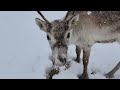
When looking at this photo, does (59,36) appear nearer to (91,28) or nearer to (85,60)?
(91,28)

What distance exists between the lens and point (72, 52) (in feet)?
19.2

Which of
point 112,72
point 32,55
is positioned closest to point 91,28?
point 112,72

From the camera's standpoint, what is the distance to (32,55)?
5684mm

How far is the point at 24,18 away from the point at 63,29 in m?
3.30

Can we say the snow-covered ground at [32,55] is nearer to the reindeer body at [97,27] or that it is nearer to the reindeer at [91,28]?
the reindeer at [91,28]

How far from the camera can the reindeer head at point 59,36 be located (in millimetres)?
3938

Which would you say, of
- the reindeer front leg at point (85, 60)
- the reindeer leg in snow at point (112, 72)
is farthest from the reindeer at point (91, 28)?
the reindeer leg in snow at point (112, 72)

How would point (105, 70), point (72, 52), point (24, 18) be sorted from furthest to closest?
point (24, 18) → point (72, 52) → point (105, 70)

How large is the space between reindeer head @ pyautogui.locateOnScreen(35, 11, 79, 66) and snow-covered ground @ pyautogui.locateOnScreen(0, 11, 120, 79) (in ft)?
3.04

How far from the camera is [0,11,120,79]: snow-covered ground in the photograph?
16.5 ft

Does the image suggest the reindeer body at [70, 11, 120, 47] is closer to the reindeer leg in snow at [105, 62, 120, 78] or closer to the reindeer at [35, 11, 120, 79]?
the reindeer at [35, 11, 120, 79]

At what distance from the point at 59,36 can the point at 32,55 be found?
168 centimetres
